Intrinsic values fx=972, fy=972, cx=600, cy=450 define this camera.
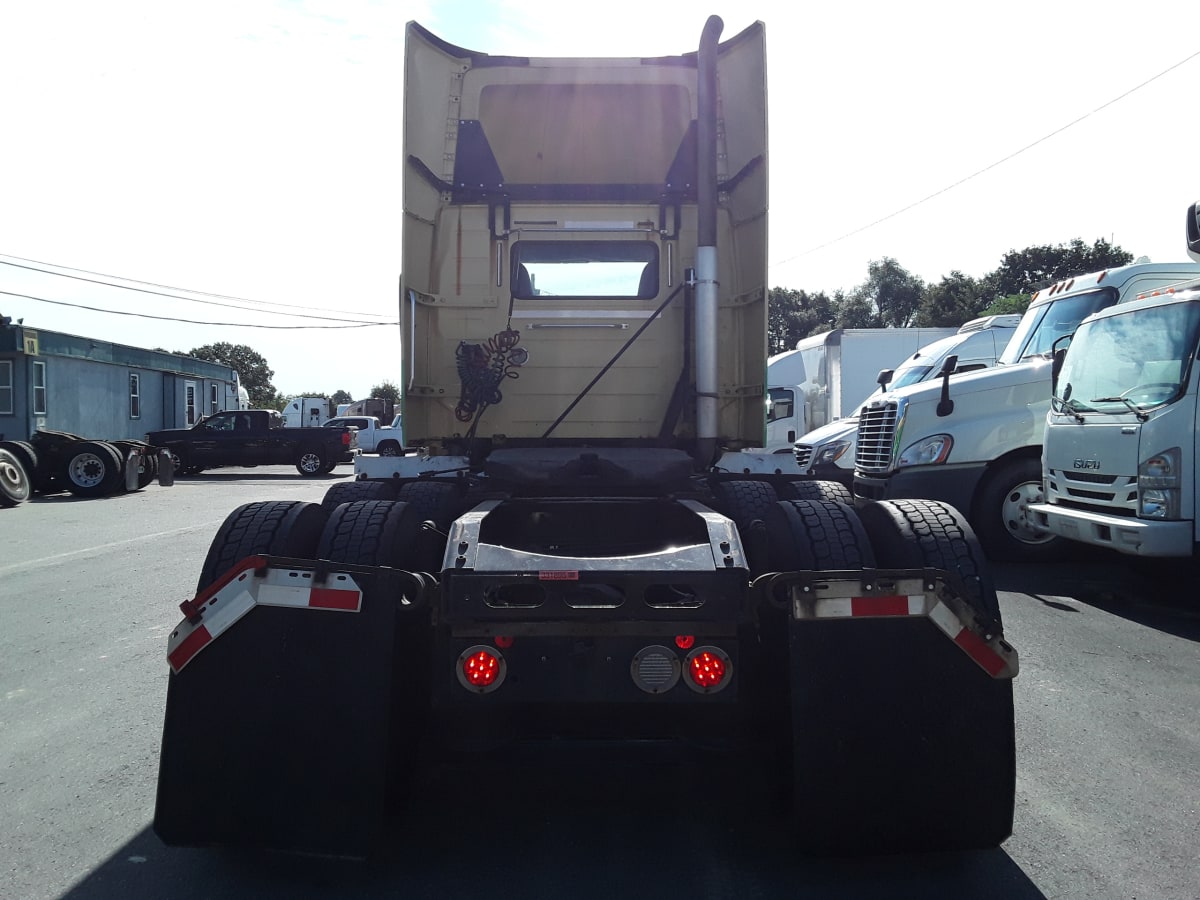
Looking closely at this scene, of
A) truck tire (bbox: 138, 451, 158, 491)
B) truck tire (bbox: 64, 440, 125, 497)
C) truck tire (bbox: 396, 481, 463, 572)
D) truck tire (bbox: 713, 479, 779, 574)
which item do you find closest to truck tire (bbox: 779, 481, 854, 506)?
truck tire (bbox: 713, 479, 779, 574)

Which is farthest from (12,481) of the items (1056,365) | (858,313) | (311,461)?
(858,313)

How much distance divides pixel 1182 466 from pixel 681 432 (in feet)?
13.4

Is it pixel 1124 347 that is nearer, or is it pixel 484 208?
pixel 484 208

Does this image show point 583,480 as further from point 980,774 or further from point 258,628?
point 980,774

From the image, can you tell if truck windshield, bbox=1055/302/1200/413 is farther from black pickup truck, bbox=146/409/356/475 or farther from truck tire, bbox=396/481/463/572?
black pickup truck, bbox=146/409/356/475

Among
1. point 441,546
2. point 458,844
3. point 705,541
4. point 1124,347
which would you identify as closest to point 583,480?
point 441,546

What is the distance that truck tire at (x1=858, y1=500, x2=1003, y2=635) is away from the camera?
3.41 m

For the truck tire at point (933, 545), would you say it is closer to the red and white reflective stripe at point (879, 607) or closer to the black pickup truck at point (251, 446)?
the red and white reflective stripe at point (879, 607)

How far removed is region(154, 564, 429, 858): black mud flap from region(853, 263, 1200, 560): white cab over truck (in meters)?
7.99

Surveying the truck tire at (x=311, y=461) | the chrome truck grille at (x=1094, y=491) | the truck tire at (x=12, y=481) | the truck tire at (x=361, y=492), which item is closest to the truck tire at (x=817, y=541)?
the truck tire at (x=361, y=492)

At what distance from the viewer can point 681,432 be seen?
580 centimetres

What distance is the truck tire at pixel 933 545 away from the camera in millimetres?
3414

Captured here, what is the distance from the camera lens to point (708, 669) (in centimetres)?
314

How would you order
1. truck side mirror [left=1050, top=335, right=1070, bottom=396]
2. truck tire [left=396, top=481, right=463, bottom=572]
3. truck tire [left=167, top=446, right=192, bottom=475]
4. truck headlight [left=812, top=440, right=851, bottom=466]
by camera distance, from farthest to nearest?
truck tire [left=167, top=446, right=192, bottom=475] → truck headlight [left=812, top=440, right=851, bottom=466] → truck side mirror [left=1050, top=335, right=1070, bottom=396] → truck tire [left=396, top=481, right=463, bottom=572]
